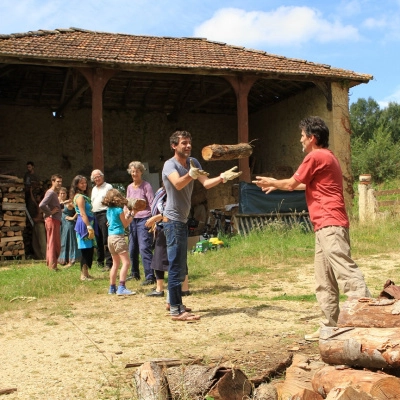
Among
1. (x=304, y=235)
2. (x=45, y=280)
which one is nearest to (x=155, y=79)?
(x=304, y=235)

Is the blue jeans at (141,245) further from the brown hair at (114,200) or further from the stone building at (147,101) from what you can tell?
the stone building at (147,101)

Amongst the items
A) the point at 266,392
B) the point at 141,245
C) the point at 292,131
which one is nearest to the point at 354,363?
the point at 266,392

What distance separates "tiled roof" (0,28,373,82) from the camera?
1238 cm

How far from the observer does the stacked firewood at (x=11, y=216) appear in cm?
1260

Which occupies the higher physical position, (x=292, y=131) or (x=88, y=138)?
(x=88, y=138)

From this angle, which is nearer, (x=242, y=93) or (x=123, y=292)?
(x=123, y=292)

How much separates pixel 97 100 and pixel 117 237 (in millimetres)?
6695

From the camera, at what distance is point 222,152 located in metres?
5.91

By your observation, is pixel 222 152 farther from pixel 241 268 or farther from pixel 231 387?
pixel 241 268

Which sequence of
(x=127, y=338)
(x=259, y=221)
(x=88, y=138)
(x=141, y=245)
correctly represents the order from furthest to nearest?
(x=88, y=138)
(x=259, y=221)
(x=141, y=245)
(x=127, y=338)

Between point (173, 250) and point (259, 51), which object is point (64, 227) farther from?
point (259, 51)

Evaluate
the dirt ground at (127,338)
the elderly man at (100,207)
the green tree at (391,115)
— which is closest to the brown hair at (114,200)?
the dirt ground at (127,338)

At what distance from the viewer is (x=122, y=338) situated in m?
4.92

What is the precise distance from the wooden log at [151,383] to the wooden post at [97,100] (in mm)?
9785
